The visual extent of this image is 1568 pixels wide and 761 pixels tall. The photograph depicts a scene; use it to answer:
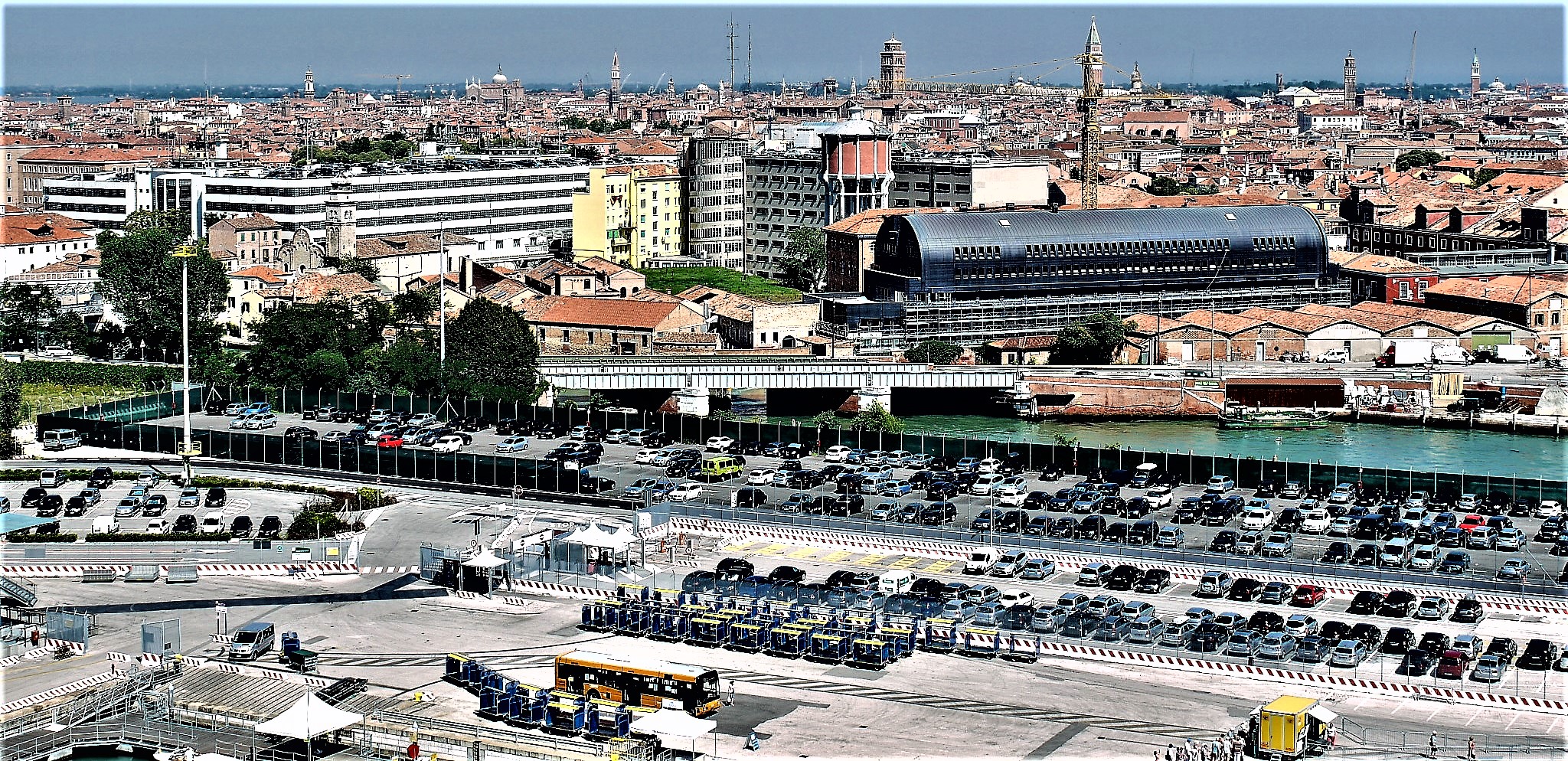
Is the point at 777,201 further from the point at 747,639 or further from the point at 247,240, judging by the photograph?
the point at 747,639

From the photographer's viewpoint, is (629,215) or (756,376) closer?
(756,376)

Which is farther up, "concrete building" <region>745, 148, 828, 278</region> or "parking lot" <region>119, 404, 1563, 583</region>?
"concrete building" <region>745, 148, 828, 278</region>

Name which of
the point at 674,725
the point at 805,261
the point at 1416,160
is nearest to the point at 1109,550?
the point at 674,725

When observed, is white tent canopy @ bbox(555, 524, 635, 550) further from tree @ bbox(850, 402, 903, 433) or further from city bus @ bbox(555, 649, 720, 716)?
tree @ bbox(850, 402, 903, 433)

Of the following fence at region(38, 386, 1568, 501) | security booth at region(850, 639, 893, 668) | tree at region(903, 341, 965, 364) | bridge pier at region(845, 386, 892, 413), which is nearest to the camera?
security booth at region(850, 639, 893, 668)

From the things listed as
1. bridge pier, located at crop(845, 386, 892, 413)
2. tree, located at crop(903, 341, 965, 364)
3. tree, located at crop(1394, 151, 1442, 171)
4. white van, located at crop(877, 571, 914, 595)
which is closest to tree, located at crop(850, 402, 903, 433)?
bridge pier, located at crop(845, 386, 892, 413)

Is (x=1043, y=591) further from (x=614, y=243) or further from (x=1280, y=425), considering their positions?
(x=614, y=243)

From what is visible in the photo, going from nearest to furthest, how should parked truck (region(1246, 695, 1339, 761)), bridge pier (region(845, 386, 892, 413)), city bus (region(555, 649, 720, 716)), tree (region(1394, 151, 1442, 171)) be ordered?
1. parked truck (region(1246, 695, 1339, 761))
2. city bus (region(555, 649, 720, 716))
3. bridge pier (region(845, 386, 892, 413))
4. tree (region(1394, 151, 1442, 171))
